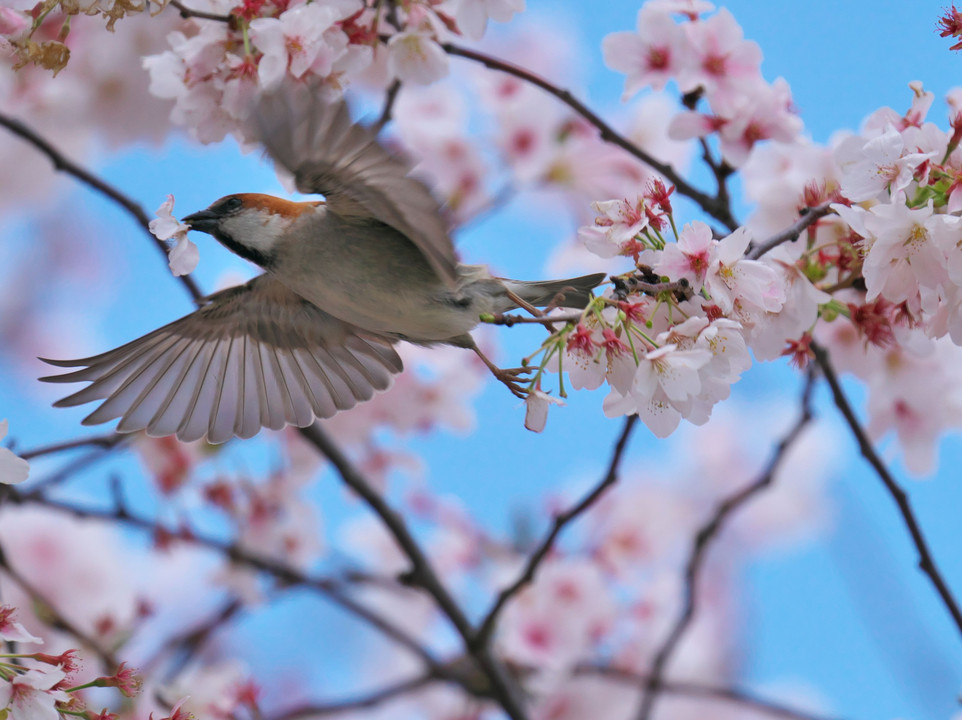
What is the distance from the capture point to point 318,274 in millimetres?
1642

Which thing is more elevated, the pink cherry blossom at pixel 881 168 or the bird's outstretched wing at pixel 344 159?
the pink cherry blossom at pixel 881 168

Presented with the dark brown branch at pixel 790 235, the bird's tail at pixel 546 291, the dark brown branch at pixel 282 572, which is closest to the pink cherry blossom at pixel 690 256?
the dark brown branch at pixel 790 235

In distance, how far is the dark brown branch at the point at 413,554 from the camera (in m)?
2.12

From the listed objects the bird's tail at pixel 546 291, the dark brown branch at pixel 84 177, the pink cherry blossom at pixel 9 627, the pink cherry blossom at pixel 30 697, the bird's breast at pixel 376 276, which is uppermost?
the dark brown branch at pixel 84 177

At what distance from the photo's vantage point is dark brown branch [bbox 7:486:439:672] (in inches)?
89.2

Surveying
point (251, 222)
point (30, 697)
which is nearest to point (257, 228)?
point (251, 222)

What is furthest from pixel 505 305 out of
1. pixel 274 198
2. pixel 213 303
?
pixel 213 303

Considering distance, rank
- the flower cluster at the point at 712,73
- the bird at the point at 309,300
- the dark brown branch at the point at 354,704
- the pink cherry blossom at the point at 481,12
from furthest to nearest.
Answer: the dark brown branch at the point at 354,704 < the flower cluster at the point at 712,73 < the pink cherry blossom at the point at 481,12 < the bird at the point at 309,300

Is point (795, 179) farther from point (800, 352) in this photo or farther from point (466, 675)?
point (466, 675)

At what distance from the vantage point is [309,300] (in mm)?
1745

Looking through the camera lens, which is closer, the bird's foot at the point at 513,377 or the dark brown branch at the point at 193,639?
the bird's foot at the point at 513,377

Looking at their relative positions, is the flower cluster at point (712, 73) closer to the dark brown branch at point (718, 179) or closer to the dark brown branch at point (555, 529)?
the dark brown branch at point (718, 179)

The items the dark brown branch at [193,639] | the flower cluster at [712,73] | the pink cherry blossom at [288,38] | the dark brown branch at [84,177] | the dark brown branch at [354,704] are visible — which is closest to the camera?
the pink cherry blossom at [288,38]

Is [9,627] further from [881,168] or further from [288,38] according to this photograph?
[881,168]
